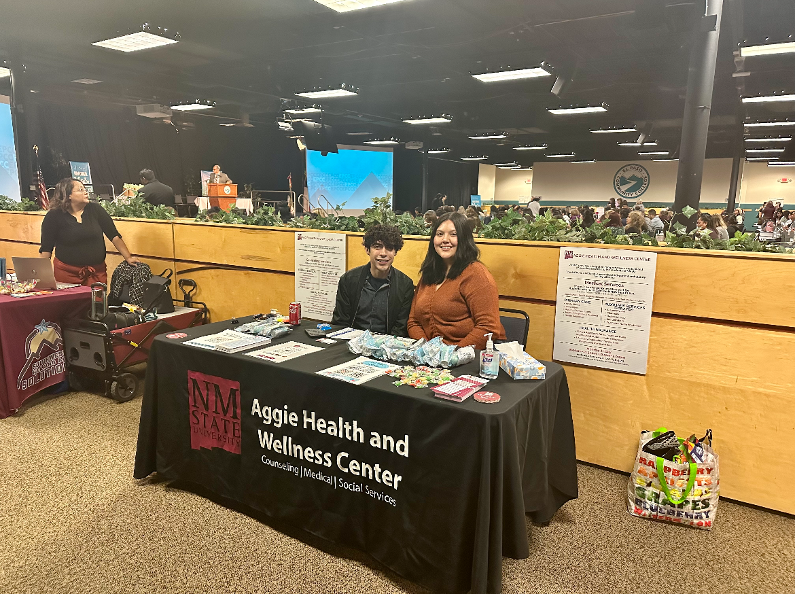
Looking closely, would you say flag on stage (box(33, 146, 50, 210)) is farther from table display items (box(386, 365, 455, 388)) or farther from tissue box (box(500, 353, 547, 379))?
tissue box (box(500, 353, 547, 379))

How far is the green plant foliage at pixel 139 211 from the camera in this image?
4.97m

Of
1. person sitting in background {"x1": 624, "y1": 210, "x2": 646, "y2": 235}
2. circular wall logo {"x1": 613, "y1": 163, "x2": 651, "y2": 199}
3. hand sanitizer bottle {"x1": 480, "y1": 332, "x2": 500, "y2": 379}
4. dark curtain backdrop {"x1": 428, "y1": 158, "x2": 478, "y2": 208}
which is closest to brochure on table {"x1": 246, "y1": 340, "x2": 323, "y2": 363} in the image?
hand sanitizer bottle {"x1": 480, "y1": 332, "x2": 500, "y2": 379}

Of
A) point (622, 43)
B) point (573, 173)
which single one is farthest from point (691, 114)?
point (573, 173)

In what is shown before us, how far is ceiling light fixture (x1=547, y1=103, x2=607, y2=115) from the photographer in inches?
387

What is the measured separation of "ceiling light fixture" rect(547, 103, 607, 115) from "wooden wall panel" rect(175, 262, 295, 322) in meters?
8.17

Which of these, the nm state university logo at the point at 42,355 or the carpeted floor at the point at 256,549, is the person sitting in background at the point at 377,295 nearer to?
the carpeted floor at the point at 256,549

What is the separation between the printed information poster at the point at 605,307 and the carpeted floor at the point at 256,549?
0.70 meters

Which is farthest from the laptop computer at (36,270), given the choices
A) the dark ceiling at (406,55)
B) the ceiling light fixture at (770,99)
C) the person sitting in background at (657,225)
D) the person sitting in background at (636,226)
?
the ceiling light fixture at (770,99)

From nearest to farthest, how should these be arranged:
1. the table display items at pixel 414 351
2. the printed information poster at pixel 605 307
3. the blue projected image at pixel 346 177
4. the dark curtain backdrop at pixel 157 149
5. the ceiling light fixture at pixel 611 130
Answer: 1. the table display items at pixel 414 351
2. the printed information poster at pixel 605 307
3. the dark curtain backdrop at pixel 157 149
4. the ceiling light fixture at pixel 611 130
5. the blue projected image at pixel 346 177

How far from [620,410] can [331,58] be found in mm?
6303

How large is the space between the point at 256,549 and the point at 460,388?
1.14 meters

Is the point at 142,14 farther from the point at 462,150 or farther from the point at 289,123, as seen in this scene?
the point at 462,150

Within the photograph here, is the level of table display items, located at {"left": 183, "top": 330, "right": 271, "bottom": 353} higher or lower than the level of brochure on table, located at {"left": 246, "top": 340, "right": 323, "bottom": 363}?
higher

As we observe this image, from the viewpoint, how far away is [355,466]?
1.91 meters
